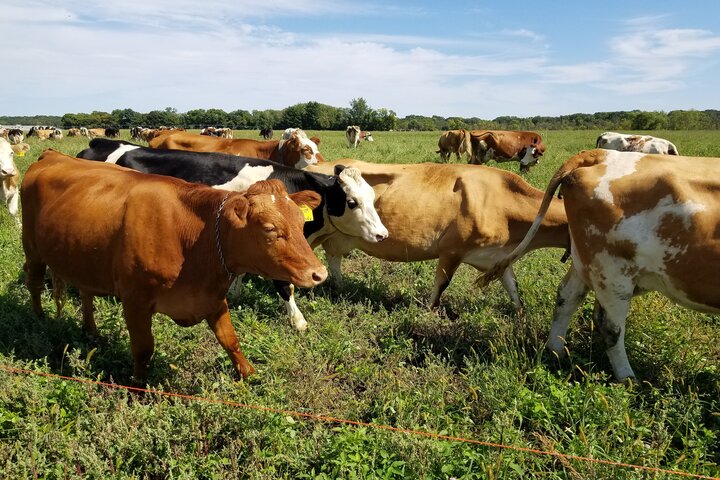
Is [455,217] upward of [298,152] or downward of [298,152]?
downward

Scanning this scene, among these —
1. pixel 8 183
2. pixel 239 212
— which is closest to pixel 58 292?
pixel 239 212

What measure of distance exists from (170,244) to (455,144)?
20737 mm

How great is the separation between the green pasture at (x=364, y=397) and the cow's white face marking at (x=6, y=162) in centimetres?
467

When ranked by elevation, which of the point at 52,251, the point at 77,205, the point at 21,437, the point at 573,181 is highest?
the point at 573,181

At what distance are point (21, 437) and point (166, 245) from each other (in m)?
1.50

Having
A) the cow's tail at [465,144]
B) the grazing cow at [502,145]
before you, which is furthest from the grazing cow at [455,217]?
the cow's tail at [465,144]

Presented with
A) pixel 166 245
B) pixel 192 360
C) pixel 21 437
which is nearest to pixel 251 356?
pixel 192 360

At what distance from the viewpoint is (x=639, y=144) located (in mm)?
18438

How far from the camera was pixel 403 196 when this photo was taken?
6184 millimetres

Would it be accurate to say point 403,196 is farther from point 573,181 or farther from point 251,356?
point 251,356

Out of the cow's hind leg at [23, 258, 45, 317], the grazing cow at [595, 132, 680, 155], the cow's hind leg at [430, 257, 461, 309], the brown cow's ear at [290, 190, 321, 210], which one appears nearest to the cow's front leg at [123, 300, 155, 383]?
the brown cow's ear at [290, 190, 321, 210]

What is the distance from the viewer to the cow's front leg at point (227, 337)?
394cm

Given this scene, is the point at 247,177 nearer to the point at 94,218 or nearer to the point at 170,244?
the point at 94,218

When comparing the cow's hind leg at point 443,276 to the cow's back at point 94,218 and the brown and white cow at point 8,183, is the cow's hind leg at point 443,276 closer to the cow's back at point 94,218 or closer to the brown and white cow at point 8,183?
the cow's back at point 94,218
